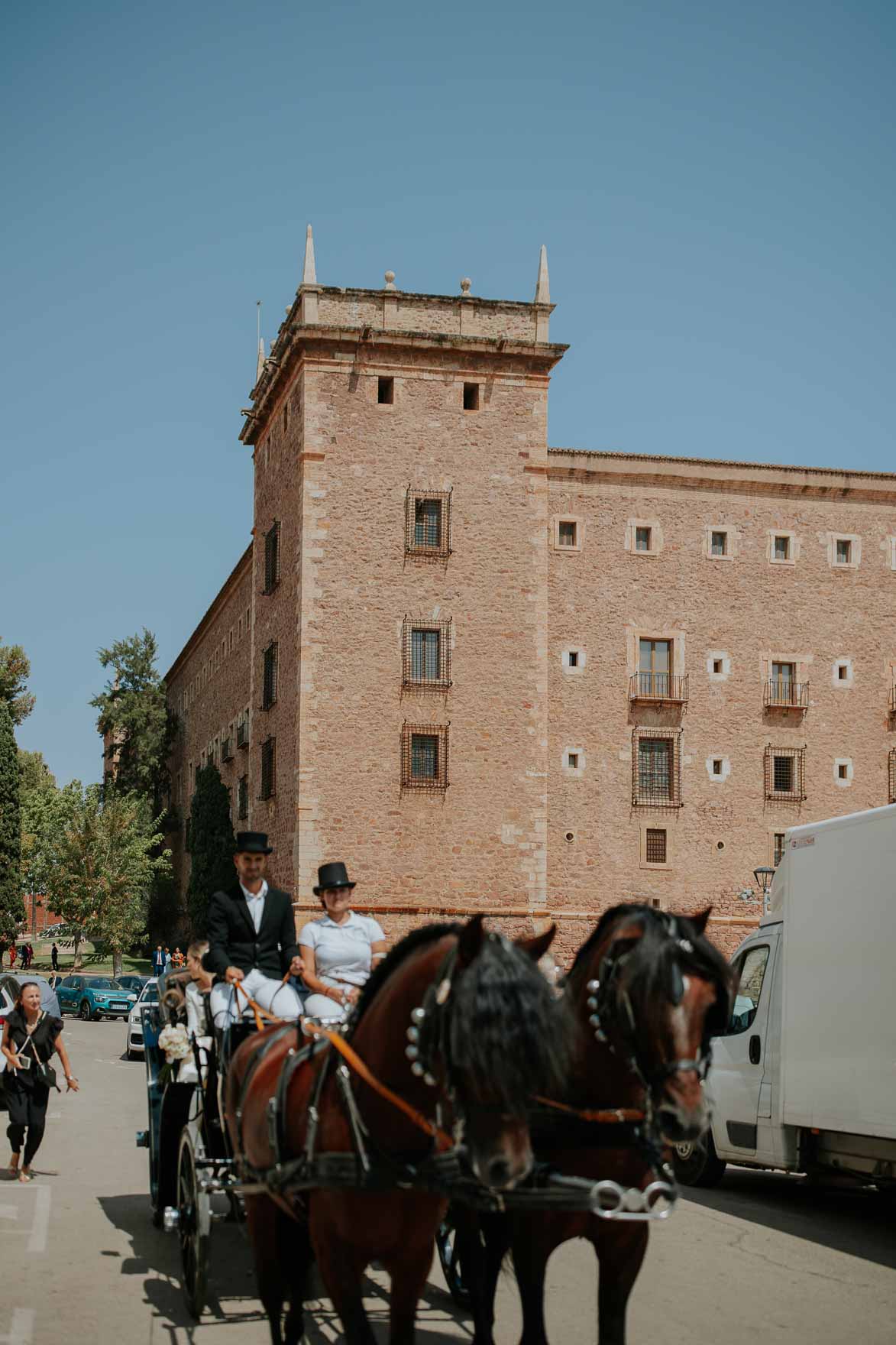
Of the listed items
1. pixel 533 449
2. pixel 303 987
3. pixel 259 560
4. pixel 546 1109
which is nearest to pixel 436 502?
pixel 533 449

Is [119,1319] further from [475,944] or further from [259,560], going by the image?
[259,560]

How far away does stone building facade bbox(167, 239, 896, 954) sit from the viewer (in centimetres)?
4044

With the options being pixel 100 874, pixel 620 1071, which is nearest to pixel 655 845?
pixel 100 874

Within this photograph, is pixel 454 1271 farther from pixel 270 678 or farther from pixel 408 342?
pixel 270 678

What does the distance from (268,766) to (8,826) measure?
16966mm

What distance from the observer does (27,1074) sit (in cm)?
1311

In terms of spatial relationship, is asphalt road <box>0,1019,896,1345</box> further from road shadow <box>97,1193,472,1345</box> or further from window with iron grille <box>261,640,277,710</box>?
window with iron grille <box>261,640,277,710</box>

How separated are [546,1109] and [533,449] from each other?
3691 centimetres

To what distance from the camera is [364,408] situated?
41.6 metres

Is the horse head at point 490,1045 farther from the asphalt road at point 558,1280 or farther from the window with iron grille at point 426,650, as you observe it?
the window with iron grille at point 426,650

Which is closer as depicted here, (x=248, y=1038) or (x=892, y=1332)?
(x=248, y=1038)

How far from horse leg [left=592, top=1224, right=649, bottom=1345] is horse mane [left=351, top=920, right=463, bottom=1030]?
154cm

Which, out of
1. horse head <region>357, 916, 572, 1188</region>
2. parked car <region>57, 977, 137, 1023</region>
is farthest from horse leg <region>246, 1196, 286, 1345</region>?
parked car <region>57, 977, 137, 1023</region>

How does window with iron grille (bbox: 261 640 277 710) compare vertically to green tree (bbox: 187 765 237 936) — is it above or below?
above
